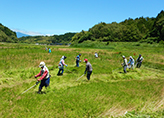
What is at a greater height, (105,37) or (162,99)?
(105,37)

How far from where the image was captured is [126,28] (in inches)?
3189

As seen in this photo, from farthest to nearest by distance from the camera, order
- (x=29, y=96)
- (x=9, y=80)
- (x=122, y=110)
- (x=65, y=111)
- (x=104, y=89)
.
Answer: (x=9, y=80)
(x=104, y=89)
(x=29, y=96)
(x=122, y=110)
(x=65, y=111)

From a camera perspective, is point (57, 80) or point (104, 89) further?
point (57, 80)

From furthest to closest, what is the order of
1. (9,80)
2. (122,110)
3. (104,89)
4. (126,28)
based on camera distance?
1. (126,28)
2. (9,80)
3. (104,89)
4. (122,110)

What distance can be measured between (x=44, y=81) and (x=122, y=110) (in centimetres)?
525

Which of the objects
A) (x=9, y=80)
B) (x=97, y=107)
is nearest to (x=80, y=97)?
(x=97, y=107)

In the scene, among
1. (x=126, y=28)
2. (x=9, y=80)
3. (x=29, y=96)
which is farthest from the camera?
(x=126, y=28)

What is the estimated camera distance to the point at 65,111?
→ 6465 mm

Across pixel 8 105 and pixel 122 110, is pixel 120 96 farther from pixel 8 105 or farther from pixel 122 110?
pixel 8 105

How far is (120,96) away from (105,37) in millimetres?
75848

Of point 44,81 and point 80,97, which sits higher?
point 44,81

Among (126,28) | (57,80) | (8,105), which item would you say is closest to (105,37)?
(126,28)

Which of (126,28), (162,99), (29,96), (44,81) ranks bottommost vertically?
(162,99)

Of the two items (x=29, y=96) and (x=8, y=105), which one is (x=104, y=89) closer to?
(x=29, y=96)
